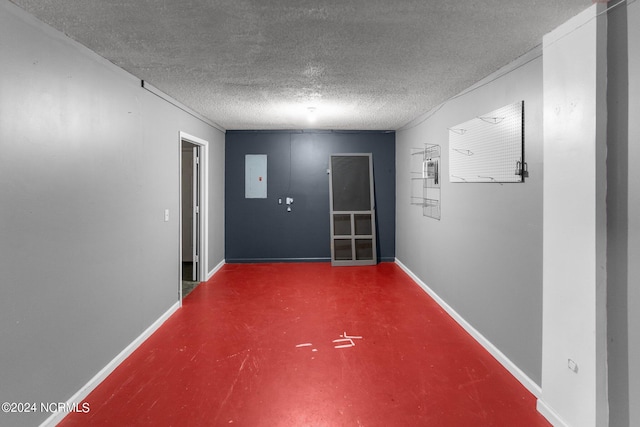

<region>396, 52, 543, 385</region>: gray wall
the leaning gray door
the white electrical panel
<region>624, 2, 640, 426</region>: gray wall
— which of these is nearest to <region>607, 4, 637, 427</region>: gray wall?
<region>624, 2, 640, 426</region>: gray wall

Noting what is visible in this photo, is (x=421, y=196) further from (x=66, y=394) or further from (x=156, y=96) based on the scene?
(x=66, y=394)

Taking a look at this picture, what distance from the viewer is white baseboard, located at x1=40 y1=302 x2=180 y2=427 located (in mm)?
2084

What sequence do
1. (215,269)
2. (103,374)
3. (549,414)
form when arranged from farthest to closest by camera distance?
(215,269), (103,374), (549,414)

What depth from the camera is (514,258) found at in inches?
105

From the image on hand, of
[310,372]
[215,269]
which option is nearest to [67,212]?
[310,372]

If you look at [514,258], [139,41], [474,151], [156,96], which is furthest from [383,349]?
[156,96]

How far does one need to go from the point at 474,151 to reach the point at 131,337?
135 inches

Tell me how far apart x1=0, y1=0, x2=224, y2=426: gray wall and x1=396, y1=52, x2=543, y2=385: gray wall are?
9.94ft

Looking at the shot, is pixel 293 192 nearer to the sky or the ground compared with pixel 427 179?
nearer to the ground

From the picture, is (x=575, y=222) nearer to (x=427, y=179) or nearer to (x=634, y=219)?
(x=634, y=219)

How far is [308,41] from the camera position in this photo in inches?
92.2

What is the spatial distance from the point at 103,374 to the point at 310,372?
150 centimetres

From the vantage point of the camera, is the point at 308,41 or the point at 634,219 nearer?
the point at 634,219

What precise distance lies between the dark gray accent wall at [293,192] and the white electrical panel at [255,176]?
0.07m
